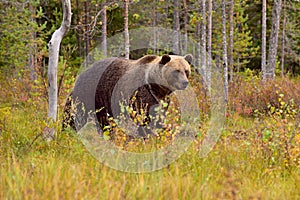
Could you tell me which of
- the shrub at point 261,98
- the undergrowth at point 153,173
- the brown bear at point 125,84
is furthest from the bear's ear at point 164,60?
the shrub at point 261,98

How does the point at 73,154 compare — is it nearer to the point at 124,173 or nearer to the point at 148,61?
the point at 124,173

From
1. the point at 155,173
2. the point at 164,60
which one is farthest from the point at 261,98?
the point at 155,173

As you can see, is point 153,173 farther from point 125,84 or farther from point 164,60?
point 125,84

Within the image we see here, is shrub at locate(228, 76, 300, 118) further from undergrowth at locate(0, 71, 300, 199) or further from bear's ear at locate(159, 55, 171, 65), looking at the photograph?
undergrowth at locate(0, 71, 300, 199)

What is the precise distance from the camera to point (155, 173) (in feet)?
12.9

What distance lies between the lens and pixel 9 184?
3242mm

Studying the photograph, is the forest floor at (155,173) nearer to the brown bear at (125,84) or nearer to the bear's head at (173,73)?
the brown bear at (125,84)

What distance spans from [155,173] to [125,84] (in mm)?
2845

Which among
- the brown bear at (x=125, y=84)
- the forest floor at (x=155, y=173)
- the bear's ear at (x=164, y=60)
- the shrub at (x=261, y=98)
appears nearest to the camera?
the forest floor at (x=155, y=173)

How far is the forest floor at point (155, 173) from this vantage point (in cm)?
325

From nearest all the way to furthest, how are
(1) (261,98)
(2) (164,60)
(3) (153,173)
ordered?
(3) (153,173), (2) (164,60), (1) (261,98)

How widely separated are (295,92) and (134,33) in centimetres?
1509

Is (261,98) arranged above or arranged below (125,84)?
below

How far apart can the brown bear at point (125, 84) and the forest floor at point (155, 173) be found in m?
1.13
